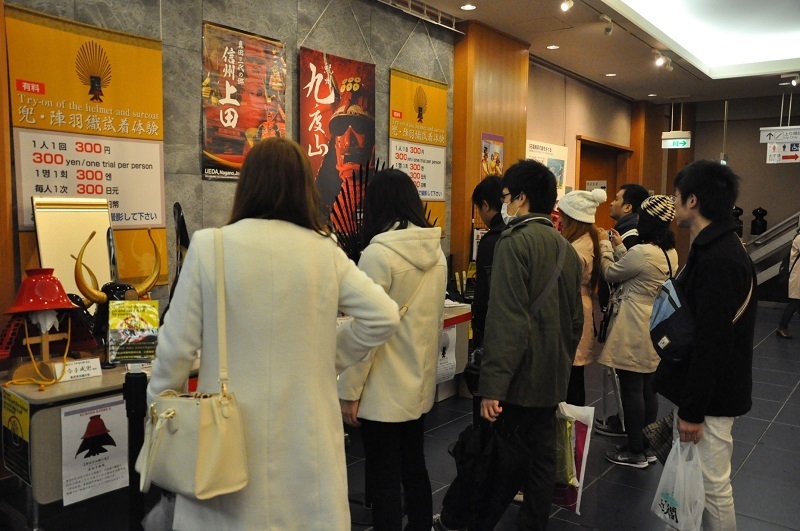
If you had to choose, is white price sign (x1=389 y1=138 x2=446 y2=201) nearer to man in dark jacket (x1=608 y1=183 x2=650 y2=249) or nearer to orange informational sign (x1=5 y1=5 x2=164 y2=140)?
man in dark jacket (x1=608 y1=183 x2=650 y2=249)

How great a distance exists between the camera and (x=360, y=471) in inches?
131

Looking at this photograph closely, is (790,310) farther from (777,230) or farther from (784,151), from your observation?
(777,230)

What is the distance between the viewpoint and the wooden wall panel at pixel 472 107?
5270 mm

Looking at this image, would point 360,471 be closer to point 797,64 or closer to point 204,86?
point 204,86

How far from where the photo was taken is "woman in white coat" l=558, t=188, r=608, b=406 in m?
3.37

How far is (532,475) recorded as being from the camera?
228cm

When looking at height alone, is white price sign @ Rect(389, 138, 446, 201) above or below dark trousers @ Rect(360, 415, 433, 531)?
above

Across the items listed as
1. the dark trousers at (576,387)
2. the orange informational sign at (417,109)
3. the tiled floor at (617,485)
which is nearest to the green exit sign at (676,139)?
the tiled floor at (617,485)

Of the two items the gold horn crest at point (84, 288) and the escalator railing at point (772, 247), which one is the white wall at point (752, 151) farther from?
the gold horn crest at point (84, 288)

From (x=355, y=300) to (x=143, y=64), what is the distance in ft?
7.00

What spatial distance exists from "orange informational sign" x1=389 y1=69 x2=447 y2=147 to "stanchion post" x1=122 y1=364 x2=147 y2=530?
332 cm

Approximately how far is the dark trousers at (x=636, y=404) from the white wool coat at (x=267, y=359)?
7.72ft

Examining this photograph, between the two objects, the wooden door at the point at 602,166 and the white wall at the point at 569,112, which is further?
the wooden door at the point at 602,166

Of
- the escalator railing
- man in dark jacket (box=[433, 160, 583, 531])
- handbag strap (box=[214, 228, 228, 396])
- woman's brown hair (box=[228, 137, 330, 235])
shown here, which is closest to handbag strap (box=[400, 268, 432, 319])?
man in dark jacket (box=[433, 160, 583, 531])
